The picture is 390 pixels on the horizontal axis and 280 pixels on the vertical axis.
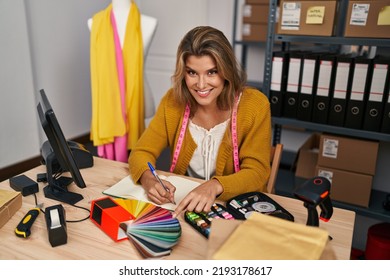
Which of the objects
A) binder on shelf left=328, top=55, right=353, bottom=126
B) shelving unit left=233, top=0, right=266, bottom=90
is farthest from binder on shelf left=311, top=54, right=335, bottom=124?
shelving unit left=233, top=0, right=266, bottom=90

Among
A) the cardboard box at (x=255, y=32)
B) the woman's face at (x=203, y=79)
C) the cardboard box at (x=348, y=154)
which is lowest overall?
the cardboard box at (x=348, y=154)

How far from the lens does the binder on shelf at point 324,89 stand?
1816mm

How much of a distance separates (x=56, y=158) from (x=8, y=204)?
0.72ft

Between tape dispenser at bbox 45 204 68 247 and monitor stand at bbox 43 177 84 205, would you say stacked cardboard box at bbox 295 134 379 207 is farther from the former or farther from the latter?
tape dispenser at bbox 45 204 68 247

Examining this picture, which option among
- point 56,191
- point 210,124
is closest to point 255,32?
point 210,124

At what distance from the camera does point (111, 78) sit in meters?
2.04

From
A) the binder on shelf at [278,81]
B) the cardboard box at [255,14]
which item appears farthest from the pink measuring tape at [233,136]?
the cardboard box at [255,14]

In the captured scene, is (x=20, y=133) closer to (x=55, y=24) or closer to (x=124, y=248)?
(x=55, y=24)

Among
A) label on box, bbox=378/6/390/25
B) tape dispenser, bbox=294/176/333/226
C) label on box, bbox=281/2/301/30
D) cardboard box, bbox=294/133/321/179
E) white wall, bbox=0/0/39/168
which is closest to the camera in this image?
tape dispenser, bbox=294/176/333/226

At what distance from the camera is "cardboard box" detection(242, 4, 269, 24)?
2891 millimetres

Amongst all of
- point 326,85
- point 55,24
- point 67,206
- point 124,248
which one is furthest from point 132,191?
point 55,24

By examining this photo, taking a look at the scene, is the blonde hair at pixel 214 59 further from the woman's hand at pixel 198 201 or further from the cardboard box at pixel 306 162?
the cardboard box at pixel 306 162

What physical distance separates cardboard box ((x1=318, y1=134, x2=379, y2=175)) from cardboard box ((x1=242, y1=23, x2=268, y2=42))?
1348mm

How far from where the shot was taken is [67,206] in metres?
1.05
